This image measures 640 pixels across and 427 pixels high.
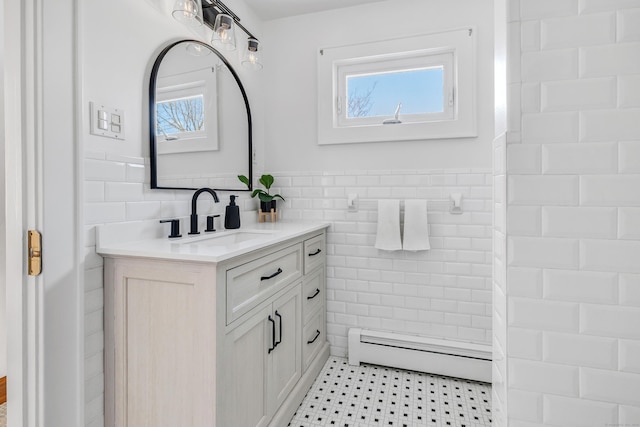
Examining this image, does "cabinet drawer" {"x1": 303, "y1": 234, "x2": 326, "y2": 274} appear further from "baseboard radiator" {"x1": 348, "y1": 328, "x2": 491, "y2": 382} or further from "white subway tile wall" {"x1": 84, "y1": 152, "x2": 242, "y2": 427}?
Answer: "white subway tile wall" {"x1": 84, "y1": 152, "x2": 242, "y2": 427}

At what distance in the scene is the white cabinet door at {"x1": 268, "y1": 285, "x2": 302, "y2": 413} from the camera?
1.48 m

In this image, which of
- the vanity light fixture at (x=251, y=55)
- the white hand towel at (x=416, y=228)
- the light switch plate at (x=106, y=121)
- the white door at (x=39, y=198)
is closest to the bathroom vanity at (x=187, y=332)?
the white door at (x=39, y=198)

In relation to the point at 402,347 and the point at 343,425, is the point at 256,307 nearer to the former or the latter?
the point at 343,425

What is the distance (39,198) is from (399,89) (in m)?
1.97

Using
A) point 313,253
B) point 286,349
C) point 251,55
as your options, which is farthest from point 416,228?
point 251,55

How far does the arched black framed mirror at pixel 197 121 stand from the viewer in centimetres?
145

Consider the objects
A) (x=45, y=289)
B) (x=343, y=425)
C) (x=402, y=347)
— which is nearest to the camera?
(x=45, y=289)

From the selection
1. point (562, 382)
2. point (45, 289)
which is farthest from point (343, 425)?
point (45, 289)

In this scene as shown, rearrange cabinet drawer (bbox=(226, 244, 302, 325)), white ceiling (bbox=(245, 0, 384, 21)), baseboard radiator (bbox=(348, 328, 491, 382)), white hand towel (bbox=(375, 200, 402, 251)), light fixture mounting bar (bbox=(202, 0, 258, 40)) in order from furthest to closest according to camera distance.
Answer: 1. white ceiling (bbox=(245, 0, 384, 21))
2. white hand towel (bbox=(375, 200, 402, 251))
3. baseboard radiator (bbox=(348, 328, 491, 382))
4. light fixture mounting bar (bbox=(202, 0, 258, 40))
5. cabinet drawer (bbox=(226, 244, 302, 325))

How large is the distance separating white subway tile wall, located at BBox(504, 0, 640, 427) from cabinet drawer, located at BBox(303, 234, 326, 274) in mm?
1180

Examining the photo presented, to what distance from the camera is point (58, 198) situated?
3.41 feet

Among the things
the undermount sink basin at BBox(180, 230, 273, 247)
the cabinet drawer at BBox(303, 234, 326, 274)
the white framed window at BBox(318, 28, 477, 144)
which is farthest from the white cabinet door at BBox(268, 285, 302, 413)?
the white framed window at BBox(318, 28, 477, 144)

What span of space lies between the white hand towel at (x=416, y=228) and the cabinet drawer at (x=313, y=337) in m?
0.72

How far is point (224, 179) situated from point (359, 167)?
88 centimetres
